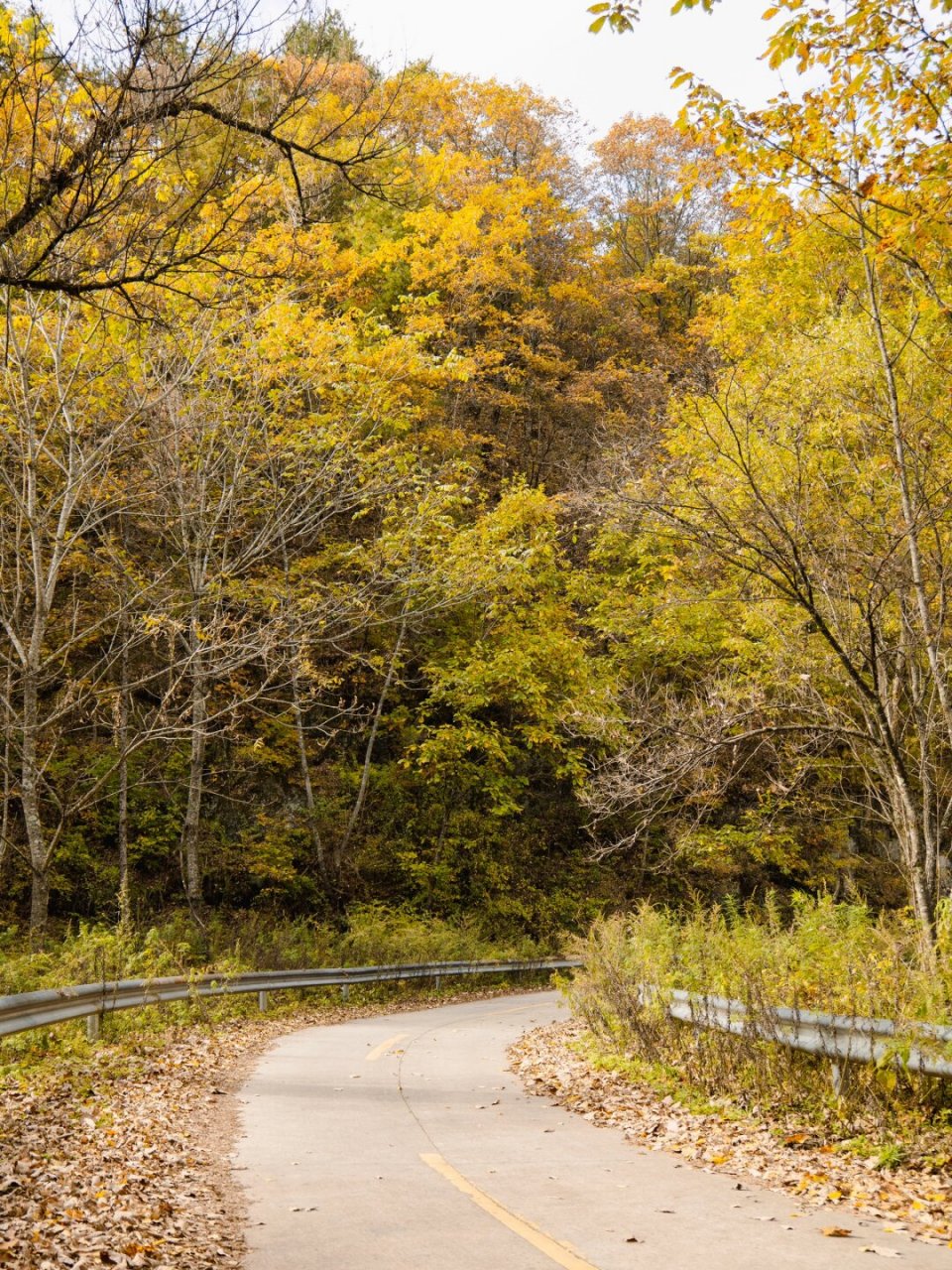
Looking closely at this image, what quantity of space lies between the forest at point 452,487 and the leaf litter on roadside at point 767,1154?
80.8 inches

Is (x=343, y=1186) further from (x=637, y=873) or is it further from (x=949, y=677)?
(x=637, y=873)

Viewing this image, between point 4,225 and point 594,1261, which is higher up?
point 4,225

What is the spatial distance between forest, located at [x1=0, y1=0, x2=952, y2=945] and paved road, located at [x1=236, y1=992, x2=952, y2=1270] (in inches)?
125

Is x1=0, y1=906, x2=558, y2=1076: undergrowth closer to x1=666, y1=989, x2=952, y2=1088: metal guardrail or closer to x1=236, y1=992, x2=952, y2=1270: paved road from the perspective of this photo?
x1=236, y1=992, x2=952, y2=1270: paved road

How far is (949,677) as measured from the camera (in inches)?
512

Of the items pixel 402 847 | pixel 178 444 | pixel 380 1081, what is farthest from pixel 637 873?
pixel 380 1081

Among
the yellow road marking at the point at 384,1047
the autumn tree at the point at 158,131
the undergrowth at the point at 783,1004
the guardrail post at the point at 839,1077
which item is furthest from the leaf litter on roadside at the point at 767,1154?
the autumn tree at the point at 158,131

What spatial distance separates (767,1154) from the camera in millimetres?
7023

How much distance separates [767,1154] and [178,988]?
8.17 metres

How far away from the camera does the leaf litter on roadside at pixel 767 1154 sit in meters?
5.73

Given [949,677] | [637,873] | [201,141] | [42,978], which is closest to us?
[201,141]

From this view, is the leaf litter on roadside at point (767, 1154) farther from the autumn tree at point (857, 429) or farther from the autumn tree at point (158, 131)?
the autumn tree at point (158, 131)

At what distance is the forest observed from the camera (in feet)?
23.0

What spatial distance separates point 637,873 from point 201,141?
81.9 feet
